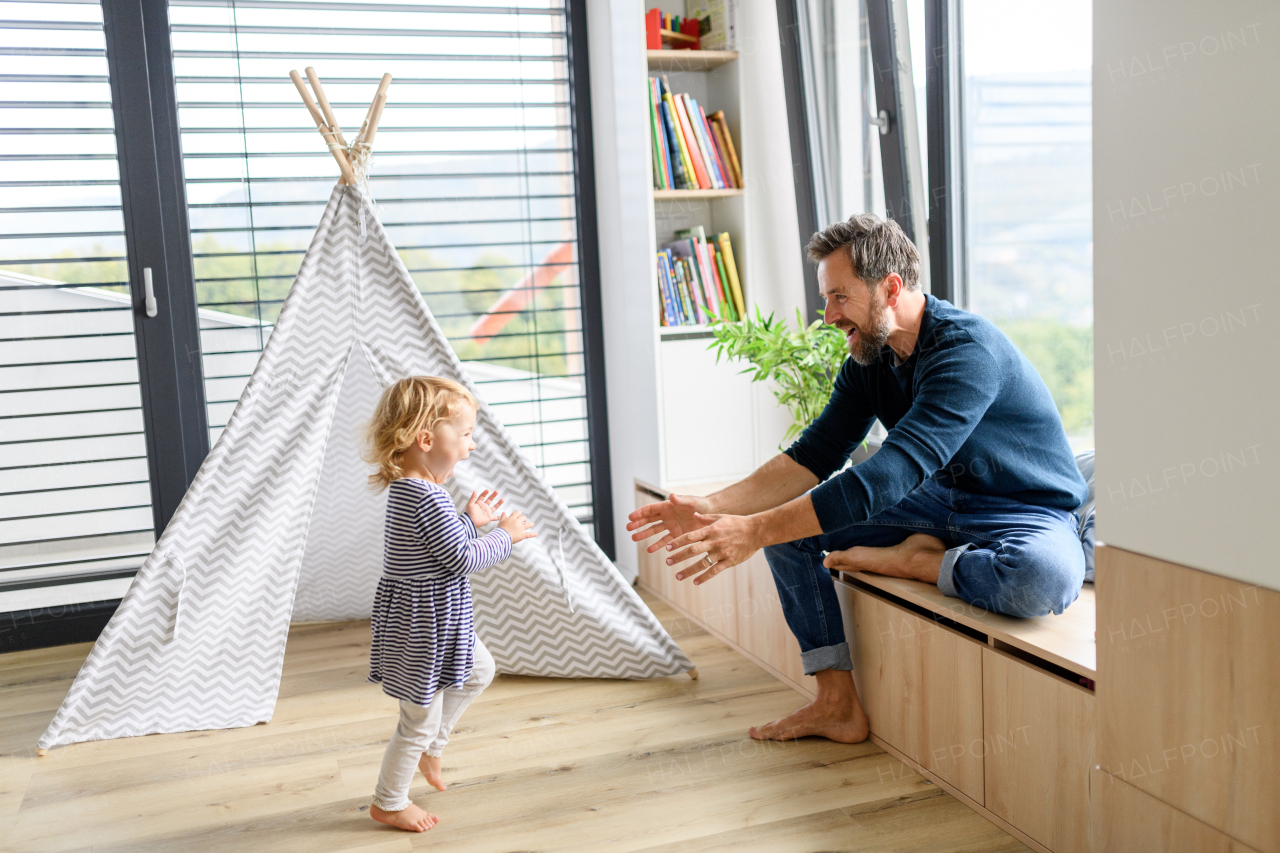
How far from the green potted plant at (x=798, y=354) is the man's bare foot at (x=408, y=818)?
1241 millimetres

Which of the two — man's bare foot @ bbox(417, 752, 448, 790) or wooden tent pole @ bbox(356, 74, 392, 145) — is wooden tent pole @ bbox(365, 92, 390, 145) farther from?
man's bare foot @ bbox(417, 752, 448, 790)

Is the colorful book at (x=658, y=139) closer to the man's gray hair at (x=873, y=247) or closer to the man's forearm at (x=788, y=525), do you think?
the man's gray hair at (x=873, y=247)

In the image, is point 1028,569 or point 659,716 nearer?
point 1028,569

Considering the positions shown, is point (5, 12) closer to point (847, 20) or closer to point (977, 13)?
point (847, 20)

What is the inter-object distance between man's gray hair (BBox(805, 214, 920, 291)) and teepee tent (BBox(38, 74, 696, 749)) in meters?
0.93

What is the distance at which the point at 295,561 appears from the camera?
2.30m

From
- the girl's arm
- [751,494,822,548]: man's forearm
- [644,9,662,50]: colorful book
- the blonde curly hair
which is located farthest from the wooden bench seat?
[644,9,662,50]: colorful book

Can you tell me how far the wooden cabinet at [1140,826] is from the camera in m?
1.30

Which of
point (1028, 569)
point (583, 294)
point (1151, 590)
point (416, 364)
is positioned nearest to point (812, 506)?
point (1028, 569)

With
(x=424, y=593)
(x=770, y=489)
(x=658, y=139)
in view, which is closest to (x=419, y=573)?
(x=424, y=593)

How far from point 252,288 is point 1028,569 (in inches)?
90.4

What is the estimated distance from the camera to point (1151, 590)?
1.34 m

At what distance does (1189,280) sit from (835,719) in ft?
3.73

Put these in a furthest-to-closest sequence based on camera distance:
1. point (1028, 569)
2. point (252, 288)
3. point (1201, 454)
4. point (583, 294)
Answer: point (583, 294)
point (252, 288)
point (1028, 569)
point (1201, 454)
